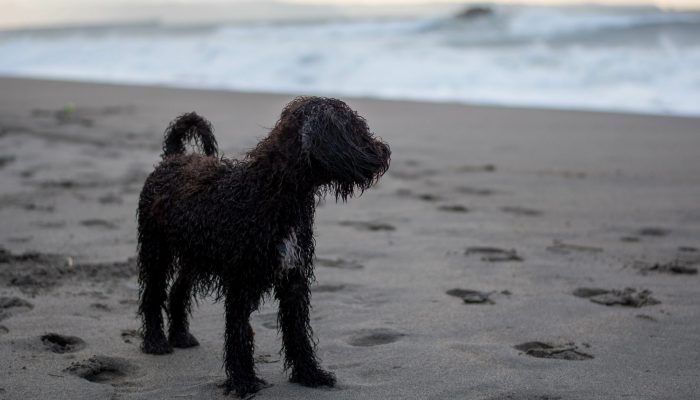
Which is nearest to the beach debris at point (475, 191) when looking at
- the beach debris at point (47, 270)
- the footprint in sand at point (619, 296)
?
the footprint in sand at point (619, 296)

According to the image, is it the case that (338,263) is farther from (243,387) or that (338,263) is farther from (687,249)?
(687,249)

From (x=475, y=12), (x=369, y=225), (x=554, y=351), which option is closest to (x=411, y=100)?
(x=369, y=225)

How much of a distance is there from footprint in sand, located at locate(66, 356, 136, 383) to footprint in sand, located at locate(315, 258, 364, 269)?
1.89 meters

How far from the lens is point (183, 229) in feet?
12.3

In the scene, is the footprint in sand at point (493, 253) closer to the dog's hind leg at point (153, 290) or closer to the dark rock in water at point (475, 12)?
the dog's hind leg at point (153, 290)

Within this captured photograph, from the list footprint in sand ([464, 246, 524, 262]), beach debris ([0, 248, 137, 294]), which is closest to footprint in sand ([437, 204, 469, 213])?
footprint in sand ([464, 246, 524, 262])

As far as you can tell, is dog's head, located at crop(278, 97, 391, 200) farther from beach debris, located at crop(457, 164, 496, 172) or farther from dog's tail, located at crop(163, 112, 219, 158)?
beach debris, located at crop(457, 164, 496, 172)

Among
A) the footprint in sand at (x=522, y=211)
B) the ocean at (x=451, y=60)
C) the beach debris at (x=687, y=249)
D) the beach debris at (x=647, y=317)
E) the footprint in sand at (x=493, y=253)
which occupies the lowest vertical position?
the beach debris at (x=647, y=317)

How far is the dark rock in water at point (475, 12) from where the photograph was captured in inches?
1192

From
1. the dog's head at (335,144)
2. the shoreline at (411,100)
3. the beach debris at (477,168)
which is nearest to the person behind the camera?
the dog's head at (335,144)

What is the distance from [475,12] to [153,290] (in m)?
28.3

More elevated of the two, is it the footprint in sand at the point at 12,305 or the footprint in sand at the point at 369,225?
the footprint in sand at the point at 369,225

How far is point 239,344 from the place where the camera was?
362cm

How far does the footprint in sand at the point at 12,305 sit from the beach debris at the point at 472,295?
2536 mm
